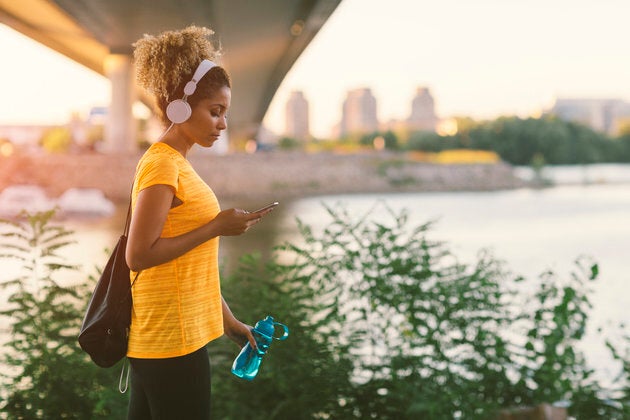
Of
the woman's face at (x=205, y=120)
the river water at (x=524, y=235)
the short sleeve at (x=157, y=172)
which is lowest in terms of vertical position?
the river water at (x=524, y=235)

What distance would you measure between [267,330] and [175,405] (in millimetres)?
406

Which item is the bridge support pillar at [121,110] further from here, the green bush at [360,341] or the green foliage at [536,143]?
the green foliage at [536,143]

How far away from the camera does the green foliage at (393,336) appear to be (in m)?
3.75

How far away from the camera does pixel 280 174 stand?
46.0m

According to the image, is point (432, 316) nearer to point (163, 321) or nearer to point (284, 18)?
point (163, 321)

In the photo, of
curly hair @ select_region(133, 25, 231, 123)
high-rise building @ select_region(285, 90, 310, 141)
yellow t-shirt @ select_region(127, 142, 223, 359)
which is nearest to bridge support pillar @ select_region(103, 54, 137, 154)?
curly hair @ select_region(133, 25, 231, 123)

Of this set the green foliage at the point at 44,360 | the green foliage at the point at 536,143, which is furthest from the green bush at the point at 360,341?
the green foliage at the point at 536,143

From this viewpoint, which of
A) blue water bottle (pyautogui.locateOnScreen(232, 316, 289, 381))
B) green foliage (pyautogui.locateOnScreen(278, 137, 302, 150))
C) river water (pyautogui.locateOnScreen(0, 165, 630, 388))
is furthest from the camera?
green foliage (pyautogui.locateOnScreen(278, 137, 302, 150))

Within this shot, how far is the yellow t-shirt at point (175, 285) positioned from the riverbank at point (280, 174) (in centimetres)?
3338

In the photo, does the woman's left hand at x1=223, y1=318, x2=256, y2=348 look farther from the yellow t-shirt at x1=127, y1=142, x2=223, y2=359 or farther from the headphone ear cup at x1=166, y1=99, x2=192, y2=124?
the headphone ear cup at x1=166, y1=99, x2=192, y2=124

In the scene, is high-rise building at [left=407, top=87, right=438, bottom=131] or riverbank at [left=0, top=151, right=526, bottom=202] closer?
riverbank at [left=0, top=151, right=526, bottom=202]

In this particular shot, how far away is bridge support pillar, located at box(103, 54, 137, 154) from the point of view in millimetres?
36969

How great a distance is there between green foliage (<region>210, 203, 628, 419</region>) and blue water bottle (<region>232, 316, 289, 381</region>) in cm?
125

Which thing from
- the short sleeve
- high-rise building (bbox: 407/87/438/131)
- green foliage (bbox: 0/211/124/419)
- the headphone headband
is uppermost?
high-rise building (bbox: 407/87/438/131)
